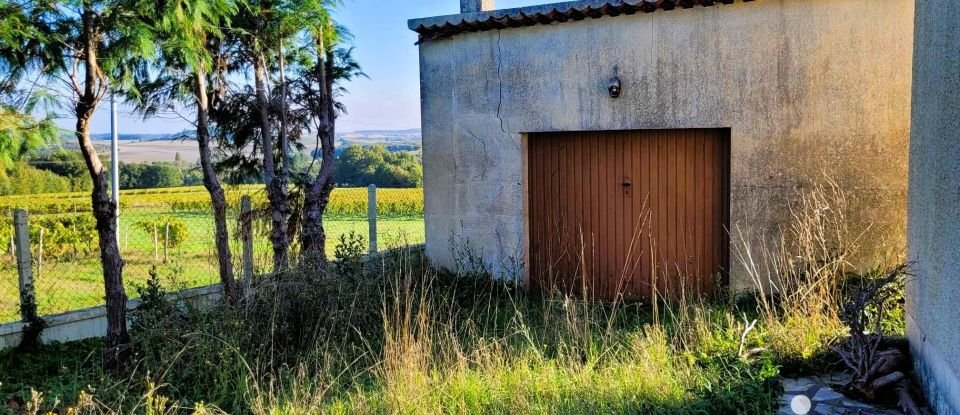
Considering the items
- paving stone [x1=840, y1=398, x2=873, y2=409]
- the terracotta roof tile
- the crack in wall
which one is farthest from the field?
paving stone [x1=840, y1=398, x2=873, y2=409]

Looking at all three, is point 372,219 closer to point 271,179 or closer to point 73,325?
point 271,179

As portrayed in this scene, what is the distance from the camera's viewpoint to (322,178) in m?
9.67

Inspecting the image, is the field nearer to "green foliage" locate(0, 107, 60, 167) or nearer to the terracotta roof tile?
"green foliage" locate(0, 107, 60, 167)

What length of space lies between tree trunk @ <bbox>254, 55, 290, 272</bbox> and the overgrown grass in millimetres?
1801

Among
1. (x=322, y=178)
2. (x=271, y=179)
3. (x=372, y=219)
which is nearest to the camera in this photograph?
(x=271, y=179)

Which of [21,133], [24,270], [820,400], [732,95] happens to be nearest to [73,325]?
[24,270]

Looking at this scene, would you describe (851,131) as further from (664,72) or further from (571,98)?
(571,98)

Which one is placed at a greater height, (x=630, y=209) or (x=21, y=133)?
(x=21, y=133)

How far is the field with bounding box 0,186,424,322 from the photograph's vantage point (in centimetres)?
892

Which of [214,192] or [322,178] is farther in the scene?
[322,178]

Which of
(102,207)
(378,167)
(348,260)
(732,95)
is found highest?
(732,95)

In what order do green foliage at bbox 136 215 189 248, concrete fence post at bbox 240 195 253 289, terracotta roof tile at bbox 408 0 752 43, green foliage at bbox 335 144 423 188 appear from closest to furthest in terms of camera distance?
concrete fence post at bbox 240 195 253 289 < terracotta roof tile at bbox 408 0 752 43 < green foliage at bbox 335 144 423 188 < green foliage at bbox 136 215 189 248

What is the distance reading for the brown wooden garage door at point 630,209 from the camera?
8125 millimetres

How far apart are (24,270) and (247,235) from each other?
85.1 inches
